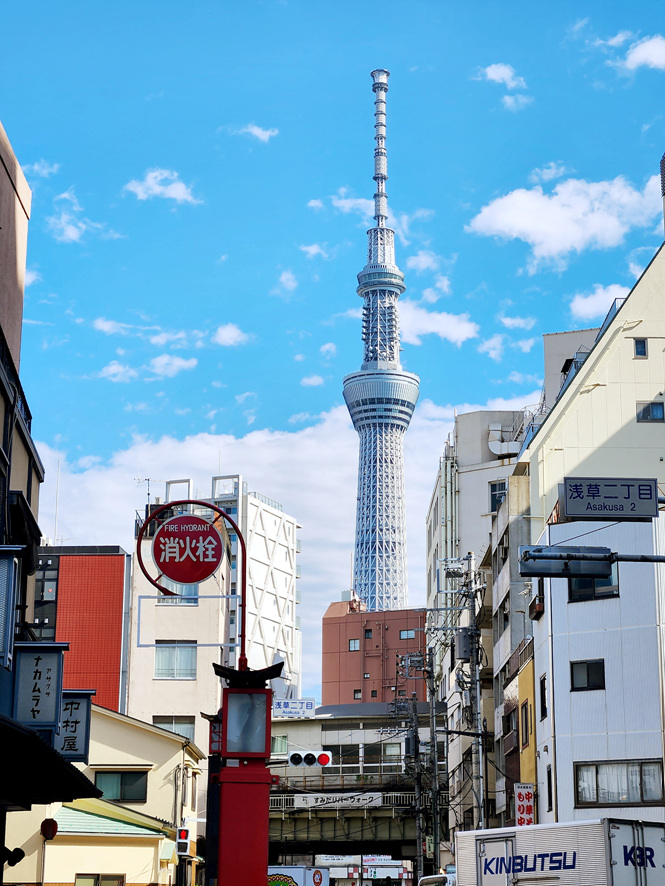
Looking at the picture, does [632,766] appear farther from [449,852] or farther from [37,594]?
[37,594]

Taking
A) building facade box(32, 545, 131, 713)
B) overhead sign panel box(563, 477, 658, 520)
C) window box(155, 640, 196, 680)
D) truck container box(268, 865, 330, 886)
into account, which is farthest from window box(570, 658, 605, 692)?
building facade box(32, 545, 131, 713)

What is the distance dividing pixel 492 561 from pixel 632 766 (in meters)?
20.2

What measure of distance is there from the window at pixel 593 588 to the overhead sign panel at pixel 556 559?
1882 centimetres

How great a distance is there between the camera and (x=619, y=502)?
1736cm

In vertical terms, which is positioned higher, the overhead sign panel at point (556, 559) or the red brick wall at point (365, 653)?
the red brick wall at point (365, 653)

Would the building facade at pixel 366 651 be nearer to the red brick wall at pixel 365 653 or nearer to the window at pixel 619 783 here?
the red brick wall at pixel 365 653

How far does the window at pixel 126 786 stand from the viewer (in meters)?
48.0

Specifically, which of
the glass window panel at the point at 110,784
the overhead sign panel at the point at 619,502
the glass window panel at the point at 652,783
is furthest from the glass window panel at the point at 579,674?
the glass window panel at the point at 110,784

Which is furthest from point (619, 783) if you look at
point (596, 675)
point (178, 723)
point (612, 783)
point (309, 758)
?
point (178, 723)

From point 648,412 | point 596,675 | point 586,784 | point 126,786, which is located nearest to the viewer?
point 586,784

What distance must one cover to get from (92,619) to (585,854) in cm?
5102

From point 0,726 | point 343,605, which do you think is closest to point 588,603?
point 0,726

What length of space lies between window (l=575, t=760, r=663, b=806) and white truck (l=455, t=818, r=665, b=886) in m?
15.2

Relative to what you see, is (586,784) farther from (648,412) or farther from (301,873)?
(648,412)
